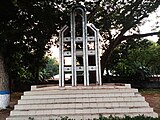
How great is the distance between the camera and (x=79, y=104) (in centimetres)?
674

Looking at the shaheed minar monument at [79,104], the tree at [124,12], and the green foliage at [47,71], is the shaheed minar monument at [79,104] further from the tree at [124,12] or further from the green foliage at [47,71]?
the green foliage at [47,71]

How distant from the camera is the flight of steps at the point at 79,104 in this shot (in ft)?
21.5

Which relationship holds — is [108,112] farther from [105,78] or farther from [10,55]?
[105,78]

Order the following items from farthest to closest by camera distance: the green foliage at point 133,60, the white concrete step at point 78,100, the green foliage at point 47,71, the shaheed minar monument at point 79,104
→ the green foliage at point 47,71, the green foliage at point 133,60, the white concrete step at point 78,100, the shaheed minar monument at point 79,104

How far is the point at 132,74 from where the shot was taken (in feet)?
64.7

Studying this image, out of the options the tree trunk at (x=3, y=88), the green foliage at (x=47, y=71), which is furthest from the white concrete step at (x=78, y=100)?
the green foliage at (x=47, y=71)

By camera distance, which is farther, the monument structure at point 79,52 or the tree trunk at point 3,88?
the tree trunk at point 3,88

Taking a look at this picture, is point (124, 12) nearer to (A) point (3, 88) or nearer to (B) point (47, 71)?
(A) point (3, 88)

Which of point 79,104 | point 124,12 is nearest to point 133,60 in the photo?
point 124,12

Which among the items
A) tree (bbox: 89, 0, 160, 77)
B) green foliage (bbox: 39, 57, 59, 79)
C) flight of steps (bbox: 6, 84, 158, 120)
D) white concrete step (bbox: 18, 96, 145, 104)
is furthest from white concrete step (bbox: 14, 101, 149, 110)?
green foliage (bbox: 39, 57, 59, 79)

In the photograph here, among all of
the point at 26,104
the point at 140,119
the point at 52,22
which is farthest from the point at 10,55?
the point at 140,119


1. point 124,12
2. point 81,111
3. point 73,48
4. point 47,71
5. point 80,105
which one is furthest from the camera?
point 47,71

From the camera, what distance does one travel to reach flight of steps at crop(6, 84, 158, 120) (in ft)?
21.5

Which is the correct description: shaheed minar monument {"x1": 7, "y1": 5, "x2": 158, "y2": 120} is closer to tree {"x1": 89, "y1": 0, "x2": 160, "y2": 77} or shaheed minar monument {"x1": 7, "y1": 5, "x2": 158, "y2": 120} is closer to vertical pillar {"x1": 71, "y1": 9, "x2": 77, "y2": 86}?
vertical pillar {"x1": 71, "y1": 9, "x2": 77, "y2": 86}
